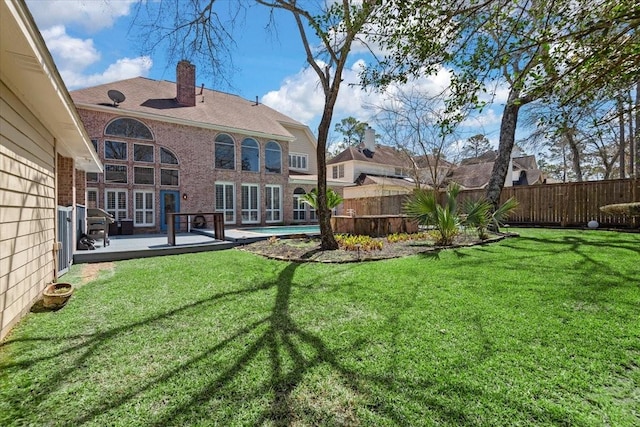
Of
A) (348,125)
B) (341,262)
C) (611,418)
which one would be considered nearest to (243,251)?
(341,262)

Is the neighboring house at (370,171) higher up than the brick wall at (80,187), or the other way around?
the neighboring house at (370,171)

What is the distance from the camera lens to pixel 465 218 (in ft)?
26.8

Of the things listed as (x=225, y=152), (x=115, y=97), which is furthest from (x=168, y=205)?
(x=115, y=97)

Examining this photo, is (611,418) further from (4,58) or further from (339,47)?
(339,47)

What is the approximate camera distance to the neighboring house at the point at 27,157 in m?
2.92

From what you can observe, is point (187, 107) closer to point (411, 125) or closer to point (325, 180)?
point (411, 125)

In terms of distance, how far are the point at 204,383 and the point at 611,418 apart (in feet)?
8.75

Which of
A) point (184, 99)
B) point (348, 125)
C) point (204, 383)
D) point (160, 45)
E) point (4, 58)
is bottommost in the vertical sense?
point (204, 383)

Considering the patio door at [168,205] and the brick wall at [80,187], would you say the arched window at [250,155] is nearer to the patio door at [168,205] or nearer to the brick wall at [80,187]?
the patio door at [168,205]

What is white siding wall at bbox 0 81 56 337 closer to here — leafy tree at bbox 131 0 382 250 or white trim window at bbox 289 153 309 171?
leafy tree at bbox 131 0 382 250

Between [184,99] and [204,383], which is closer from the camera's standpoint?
[204,383]

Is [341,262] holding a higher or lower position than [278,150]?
lower

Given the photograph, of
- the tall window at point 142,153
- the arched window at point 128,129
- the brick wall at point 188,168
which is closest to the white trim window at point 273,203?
the brick wall at point 188,168

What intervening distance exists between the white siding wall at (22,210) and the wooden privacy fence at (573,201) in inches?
595
